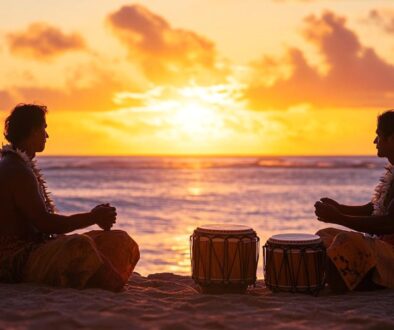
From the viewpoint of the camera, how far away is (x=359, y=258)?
5562 millimetres

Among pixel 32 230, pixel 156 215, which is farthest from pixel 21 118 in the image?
pixel 156 215

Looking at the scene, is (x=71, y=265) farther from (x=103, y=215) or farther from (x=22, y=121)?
(x=22, y=121)

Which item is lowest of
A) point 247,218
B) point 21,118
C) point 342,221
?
point 247,218

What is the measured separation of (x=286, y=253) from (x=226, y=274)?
1.92 feet

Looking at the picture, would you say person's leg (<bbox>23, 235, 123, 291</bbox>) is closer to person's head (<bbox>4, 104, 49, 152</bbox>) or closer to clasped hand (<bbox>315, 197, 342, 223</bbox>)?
person's head (<bbox>4, 104, 49, 152</bbox>)

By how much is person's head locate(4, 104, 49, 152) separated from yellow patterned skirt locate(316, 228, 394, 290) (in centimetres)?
286

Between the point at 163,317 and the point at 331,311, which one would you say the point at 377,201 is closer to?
the point at 331,311

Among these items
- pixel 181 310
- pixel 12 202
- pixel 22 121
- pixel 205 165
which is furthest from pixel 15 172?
pixel 205 165

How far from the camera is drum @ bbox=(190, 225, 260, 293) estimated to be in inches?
221

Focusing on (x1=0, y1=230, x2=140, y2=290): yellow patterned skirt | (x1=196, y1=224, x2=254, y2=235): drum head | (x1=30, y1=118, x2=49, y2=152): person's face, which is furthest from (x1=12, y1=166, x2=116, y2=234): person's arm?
(x1=196, y1=224, x2=254, y2=235): drum head

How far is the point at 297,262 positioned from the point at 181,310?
4.39ft

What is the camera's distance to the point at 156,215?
18594mm

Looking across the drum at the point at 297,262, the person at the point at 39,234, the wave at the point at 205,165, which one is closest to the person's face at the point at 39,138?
the person at the point at 39,234

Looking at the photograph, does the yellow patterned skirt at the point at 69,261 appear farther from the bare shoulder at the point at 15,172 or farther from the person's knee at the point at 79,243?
the bare shoulder at the point at 15,172
